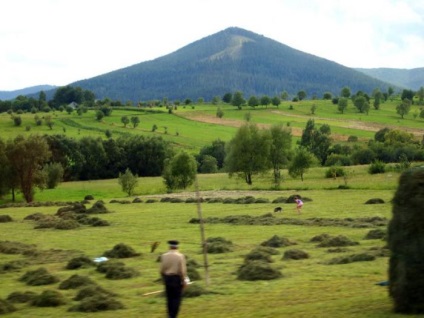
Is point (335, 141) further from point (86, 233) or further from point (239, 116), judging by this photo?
point (86, 233)

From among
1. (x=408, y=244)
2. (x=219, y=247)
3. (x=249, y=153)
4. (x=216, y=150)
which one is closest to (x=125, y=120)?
(x=216, y=150)

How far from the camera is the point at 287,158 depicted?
11375 cm

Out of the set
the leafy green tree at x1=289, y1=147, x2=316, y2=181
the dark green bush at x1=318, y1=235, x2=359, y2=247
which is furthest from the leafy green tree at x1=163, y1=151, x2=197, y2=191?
the dark green bush at x1=318, y1=235, x2=359, y2=247

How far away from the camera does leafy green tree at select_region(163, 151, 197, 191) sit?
100m

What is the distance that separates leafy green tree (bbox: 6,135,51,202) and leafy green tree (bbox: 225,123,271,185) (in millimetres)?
31987

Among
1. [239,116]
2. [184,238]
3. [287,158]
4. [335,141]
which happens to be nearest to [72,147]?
[287,158]

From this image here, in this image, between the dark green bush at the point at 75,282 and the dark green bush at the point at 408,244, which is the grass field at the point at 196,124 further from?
the dark green bush at the point at 408,244

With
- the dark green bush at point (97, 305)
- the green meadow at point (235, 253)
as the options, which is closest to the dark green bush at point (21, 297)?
the green meadow at point (235, 253)

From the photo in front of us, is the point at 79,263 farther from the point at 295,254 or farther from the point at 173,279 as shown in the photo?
the point at 173,279

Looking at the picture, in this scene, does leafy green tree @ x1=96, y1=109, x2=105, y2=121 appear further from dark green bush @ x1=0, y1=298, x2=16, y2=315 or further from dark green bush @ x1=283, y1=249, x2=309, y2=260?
dark green bush @ x1=0, y1=298, x2=16, y2=315

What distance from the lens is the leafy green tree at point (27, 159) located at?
301 feet

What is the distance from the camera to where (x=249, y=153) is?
10700 centimetres

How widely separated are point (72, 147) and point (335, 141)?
62290 mm

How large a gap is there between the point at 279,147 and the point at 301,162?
12774 mm
